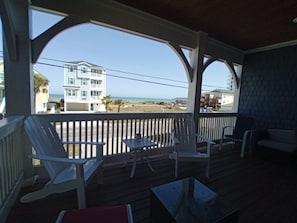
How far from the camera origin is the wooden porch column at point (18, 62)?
2.01 metres

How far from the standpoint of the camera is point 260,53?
4445 mm

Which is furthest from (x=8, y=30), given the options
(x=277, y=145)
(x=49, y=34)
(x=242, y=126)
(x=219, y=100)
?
(x=219, y=100)

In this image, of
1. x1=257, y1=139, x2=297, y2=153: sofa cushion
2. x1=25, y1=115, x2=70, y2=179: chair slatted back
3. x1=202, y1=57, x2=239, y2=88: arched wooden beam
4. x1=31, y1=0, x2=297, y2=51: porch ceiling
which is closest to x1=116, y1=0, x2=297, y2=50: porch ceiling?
x1=31, y1=0, x2=297, y2=51: porch ceiling

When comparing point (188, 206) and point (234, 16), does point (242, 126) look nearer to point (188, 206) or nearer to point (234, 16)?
point (234, 16)

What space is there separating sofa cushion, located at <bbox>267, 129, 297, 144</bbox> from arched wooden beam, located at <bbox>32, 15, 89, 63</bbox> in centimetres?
492

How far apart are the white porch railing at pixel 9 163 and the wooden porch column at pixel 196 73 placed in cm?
334

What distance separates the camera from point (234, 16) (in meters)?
2.92

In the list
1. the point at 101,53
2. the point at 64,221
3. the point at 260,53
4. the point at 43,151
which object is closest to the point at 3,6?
the point at 43,151

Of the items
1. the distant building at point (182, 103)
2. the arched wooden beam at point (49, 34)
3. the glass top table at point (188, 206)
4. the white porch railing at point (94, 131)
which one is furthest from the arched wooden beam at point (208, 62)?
the glass top table at point (188, 206)

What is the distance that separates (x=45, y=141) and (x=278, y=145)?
4.51 m

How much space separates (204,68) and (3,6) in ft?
12.4

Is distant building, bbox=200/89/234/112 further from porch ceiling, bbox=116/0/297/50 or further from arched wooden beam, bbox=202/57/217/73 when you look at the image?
porch ceiling, bbox=116/0/297/50

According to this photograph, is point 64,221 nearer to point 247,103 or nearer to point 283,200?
point 283,200

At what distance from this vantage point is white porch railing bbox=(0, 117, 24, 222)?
61.7 inches
